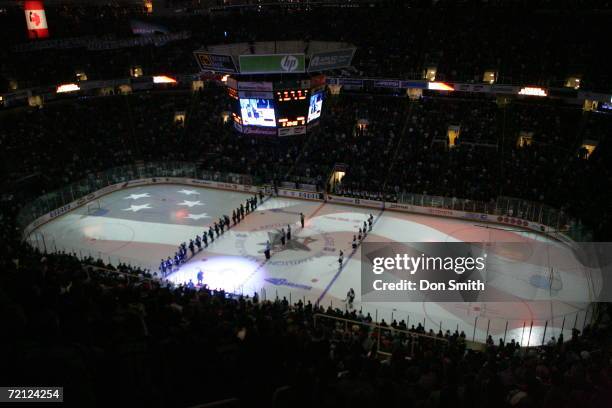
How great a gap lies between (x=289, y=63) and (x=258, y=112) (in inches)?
143

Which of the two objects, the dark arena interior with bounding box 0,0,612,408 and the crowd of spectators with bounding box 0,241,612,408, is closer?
the crowd of spectators with bounding box 0,241,612,408

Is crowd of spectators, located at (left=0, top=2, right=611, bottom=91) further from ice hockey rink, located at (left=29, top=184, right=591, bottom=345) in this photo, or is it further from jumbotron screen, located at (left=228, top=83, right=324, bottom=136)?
ice hockey rink, located at (left=29, top=184, right=591, bottom=345)

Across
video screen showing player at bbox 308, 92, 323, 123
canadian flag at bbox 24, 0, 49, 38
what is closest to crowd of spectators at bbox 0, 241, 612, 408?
video screen showing player at bbox 308, 92, 323, 123

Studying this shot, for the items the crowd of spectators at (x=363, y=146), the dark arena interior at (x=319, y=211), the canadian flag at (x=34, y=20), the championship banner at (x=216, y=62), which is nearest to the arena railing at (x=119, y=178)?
the dark arena interior at (x=319, y=211)

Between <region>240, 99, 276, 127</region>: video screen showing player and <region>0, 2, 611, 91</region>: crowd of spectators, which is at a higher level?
<region>0, 2, 611, 91</region>: crowd of spectators

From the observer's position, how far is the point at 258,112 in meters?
28.5

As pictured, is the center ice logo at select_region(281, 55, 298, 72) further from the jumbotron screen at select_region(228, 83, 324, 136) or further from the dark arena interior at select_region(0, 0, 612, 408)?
the jumbotron screen at select_region(228, 83, 324, 136)

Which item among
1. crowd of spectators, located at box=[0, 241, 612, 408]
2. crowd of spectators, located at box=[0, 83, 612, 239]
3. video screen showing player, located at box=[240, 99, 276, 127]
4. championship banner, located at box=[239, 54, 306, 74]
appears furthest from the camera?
crowd of spectators, located at box=[0, 83, 612, 239]

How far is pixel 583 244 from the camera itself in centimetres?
2317

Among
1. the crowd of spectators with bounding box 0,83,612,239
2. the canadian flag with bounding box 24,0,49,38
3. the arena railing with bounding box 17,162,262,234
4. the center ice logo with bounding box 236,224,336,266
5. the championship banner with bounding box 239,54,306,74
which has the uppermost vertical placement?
the canadian flag with bounding box 24,0,49,38

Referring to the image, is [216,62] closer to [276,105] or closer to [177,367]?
[276,105]

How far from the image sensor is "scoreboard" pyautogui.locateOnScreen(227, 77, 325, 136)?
27.5m

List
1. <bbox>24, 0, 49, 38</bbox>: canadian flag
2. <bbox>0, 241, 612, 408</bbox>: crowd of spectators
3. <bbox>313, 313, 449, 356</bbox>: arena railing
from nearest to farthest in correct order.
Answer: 1. <bbox>0, 241, 612, 408</bbox>: crowd of spectators
2. <bbox>313, 313, 449, 356</bbox>: arena railing
3. <bbox>24, 0, 49, 38</bbox>: canadian flag

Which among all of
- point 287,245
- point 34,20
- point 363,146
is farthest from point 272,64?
point 34,20
